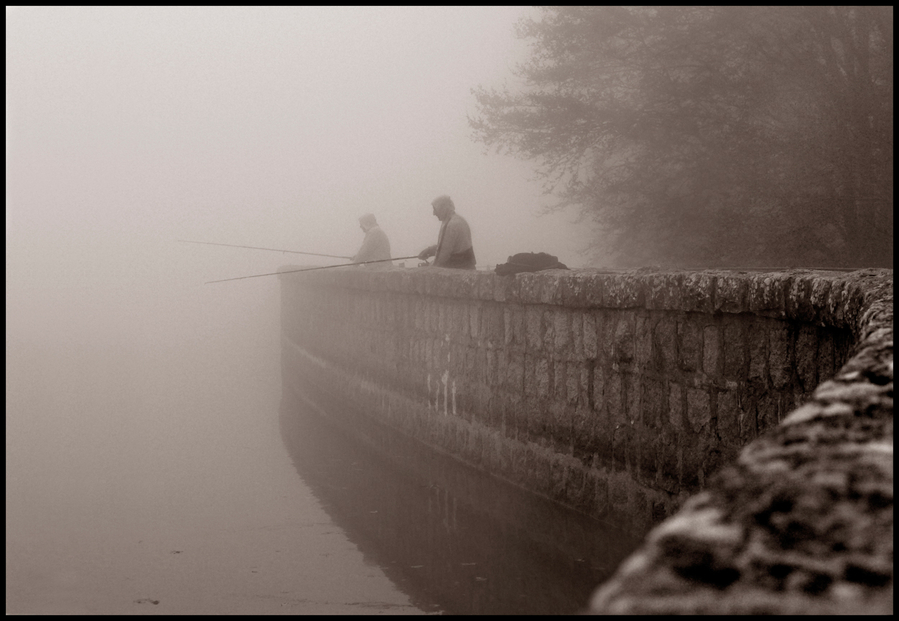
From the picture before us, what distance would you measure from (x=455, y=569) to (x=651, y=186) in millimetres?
10506

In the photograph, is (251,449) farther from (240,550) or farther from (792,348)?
(792,348)

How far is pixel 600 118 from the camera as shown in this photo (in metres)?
17.3

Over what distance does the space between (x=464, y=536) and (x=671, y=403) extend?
2.26m

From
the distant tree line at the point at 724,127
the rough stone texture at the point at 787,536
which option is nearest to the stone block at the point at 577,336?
the rough stone texture at the point at 787,536

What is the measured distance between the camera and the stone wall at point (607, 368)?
16.6 ft

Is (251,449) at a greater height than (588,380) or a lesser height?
lesser

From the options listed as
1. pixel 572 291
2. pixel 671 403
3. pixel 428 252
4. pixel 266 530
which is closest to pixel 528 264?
pixel 572 291

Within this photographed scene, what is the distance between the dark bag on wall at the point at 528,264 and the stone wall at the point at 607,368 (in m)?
0.17

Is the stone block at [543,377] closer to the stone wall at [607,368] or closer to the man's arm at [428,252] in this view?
the stone wall at [607,368]

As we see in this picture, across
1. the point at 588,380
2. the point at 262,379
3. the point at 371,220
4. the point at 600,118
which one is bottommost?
the point at 262,379

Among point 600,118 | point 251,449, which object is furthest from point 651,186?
point 251,449

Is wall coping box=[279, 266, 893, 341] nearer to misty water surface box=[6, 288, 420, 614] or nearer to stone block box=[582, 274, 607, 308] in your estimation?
stone block box=[582, 274, 607, 308]

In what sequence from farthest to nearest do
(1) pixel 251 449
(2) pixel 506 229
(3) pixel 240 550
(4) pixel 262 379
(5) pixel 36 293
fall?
1. (5) pixel 36 293
2. (2) pixel 506 229
3. (4) pixel 262 379
4. (1) pixel 251 449
5. (3) pixel 240 550

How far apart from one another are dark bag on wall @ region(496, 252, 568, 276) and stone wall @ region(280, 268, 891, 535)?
0.17 meters
